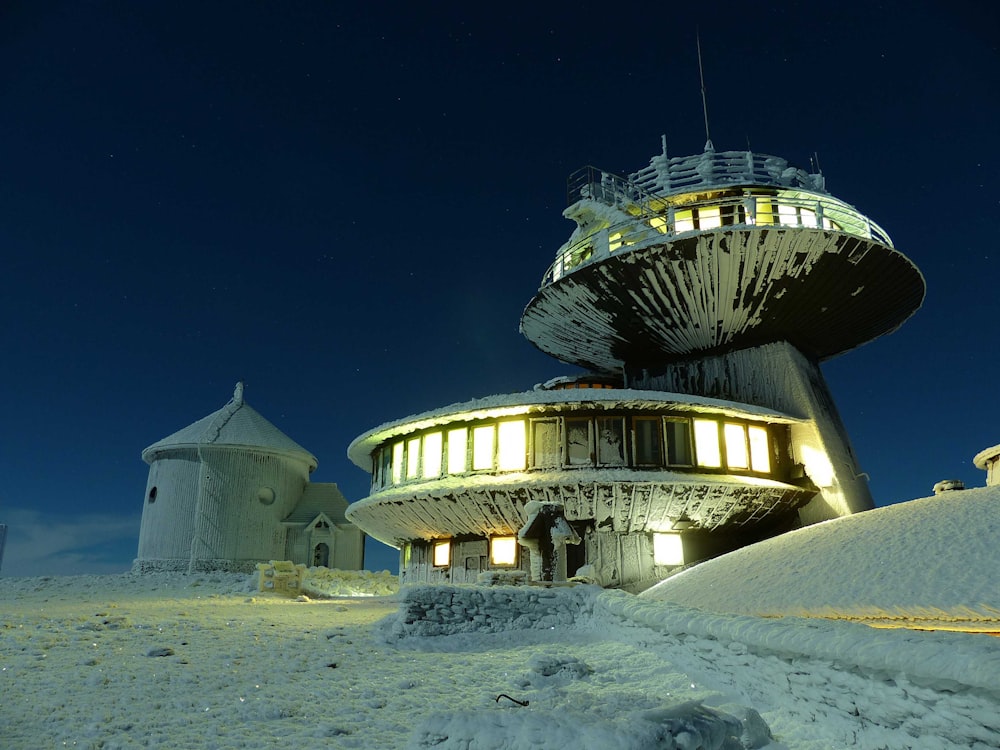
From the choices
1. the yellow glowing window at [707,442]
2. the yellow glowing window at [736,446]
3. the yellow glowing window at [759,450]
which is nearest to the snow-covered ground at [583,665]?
the yellow glowing window at [707,442]

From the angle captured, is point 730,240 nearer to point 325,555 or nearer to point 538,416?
point 538,416

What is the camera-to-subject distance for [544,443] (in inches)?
866

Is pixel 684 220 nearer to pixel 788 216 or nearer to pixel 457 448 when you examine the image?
pixel 788 216

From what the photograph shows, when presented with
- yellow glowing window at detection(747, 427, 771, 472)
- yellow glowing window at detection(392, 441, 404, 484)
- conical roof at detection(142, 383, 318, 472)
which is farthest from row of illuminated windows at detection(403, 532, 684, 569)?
conical roof at detection(142, 383, 318, 472)

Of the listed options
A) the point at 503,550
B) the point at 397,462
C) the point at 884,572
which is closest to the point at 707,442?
the point at 503,550

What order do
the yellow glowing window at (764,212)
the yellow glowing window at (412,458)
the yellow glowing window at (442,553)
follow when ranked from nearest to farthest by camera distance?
1. the yellow glowing window at (442,553)
2. the yellow glowing window at (412,458)
3. the yellow glowing window at (764,212)

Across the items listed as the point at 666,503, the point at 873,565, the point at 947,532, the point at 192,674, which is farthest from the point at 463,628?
the point at 666,503

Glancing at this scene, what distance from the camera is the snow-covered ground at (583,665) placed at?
19.5 feet

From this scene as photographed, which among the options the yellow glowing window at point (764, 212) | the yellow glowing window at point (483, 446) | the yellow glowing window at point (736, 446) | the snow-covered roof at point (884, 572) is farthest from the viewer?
the yellow glowing window at point (764, 212)

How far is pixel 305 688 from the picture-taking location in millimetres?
9297

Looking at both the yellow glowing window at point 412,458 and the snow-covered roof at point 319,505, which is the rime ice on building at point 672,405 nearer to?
the yellow glowing window at point 412,458

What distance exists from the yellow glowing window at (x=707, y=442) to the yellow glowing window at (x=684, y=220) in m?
9.15

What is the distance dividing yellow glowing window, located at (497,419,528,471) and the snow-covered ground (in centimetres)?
746

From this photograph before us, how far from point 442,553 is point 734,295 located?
14.3m
